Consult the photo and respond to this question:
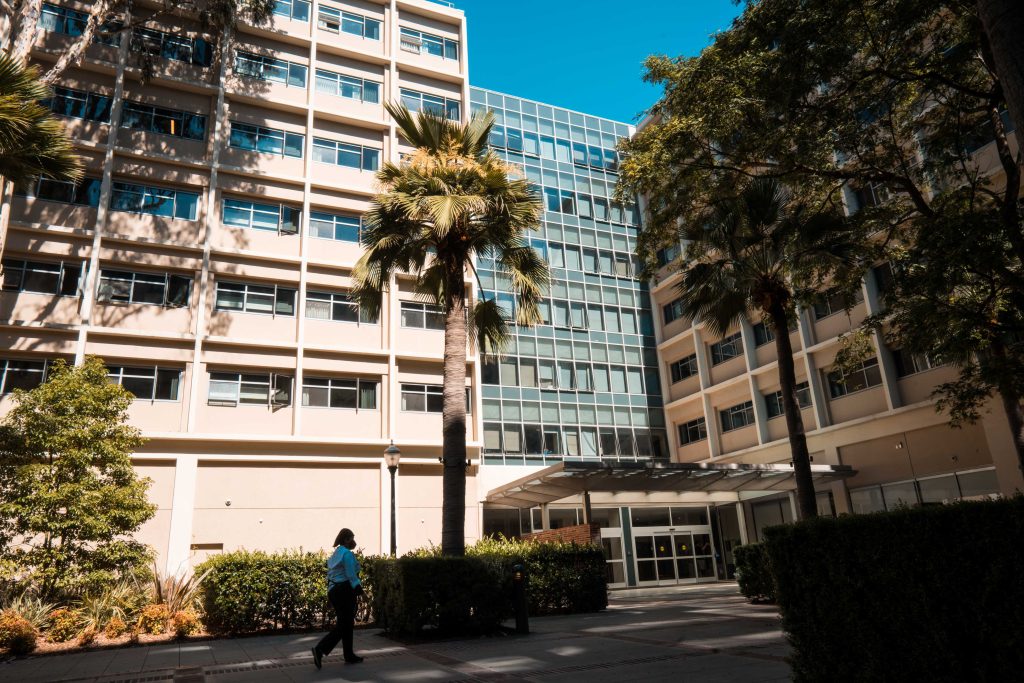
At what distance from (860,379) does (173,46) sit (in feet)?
96.3

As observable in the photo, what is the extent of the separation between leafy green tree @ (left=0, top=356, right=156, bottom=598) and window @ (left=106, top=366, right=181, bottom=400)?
5416 millimetres

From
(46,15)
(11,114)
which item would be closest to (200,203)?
(46,15)

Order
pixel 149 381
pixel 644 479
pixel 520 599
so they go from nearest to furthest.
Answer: pixel 520 599 < pixel 149 381 < pixel 644 479

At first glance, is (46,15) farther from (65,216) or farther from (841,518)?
(841,518)

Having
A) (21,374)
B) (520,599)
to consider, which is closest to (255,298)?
(21,374)

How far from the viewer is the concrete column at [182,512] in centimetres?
2186

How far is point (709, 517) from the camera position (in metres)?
33.6

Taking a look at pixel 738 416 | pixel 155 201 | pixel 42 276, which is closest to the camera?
pixel 42 276

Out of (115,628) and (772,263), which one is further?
(772,263)

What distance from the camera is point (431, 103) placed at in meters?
30.5

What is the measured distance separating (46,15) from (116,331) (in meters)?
11.8

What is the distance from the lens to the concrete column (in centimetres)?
2186

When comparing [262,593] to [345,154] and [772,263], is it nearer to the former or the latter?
[772,263]

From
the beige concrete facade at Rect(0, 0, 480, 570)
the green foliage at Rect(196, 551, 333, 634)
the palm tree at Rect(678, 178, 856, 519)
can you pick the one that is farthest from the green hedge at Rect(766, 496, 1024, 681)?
the beige concrete facade at Rect(0, 0, 480, 570)
